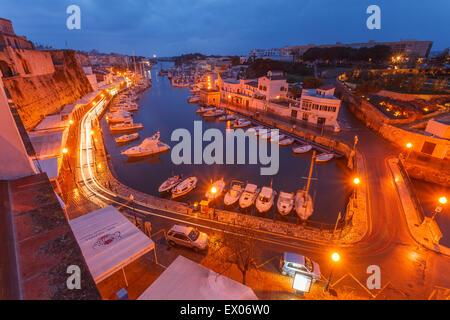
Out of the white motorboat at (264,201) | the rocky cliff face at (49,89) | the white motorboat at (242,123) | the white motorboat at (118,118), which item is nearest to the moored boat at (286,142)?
the white motorboat at (242,123)

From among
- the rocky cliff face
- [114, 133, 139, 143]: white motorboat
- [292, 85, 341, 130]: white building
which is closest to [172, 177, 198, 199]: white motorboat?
the rocky cliff face

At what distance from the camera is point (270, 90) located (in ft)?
162

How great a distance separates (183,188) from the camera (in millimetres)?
22906

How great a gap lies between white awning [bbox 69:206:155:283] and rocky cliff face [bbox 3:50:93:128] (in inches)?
545

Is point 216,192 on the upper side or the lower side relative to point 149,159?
upper

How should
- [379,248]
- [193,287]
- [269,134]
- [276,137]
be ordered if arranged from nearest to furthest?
[193,287]
[379,248]
[276,137]
[269,134]

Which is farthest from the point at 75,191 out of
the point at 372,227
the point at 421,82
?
the point at 421,82

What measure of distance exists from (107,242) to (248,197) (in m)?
13.6

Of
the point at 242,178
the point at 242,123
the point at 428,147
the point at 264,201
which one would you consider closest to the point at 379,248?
the point at 264,201

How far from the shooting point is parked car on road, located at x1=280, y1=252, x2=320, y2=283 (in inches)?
441

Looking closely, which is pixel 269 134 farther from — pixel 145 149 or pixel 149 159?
pixel 145 149

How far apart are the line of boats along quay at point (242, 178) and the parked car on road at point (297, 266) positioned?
673 cm

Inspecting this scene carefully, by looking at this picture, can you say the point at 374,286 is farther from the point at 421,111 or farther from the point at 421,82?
the point at 421,82
